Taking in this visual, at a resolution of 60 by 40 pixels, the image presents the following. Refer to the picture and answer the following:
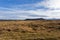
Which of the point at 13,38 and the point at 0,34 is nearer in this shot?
the point at 13,38

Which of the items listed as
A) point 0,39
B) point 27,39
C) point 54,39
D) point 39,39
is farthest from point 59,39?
point 0,39

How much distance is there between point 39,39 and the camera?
32875mm

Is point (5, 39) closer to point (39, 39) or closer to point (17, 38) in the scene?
point (17, 38)

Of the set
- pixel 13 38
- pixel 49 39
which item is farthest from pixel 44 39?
pixel 13 38

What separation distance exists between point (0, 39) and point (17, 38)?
3.26 meters

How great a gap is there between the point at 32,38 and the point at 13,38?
3502mm

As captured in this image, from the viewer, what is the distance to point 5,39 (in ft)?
108

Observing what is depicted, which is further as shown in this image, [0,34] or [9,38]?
[0,34]

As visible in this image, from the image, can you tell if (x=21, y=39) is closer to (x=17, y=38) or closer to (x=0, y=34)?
(x=17, y=38)

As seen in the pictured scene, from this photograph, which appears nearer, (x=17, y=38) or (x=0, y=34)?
(x=17, y=38)

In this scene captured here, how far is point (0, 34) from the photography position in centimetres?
3812

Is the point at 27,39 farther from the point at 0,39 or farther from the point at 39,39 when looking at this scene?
the point at 0,39

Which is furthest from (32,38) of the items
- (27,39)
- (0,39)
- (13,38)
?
(0,39)

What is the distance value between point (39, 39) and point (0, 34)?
9.32 metres
